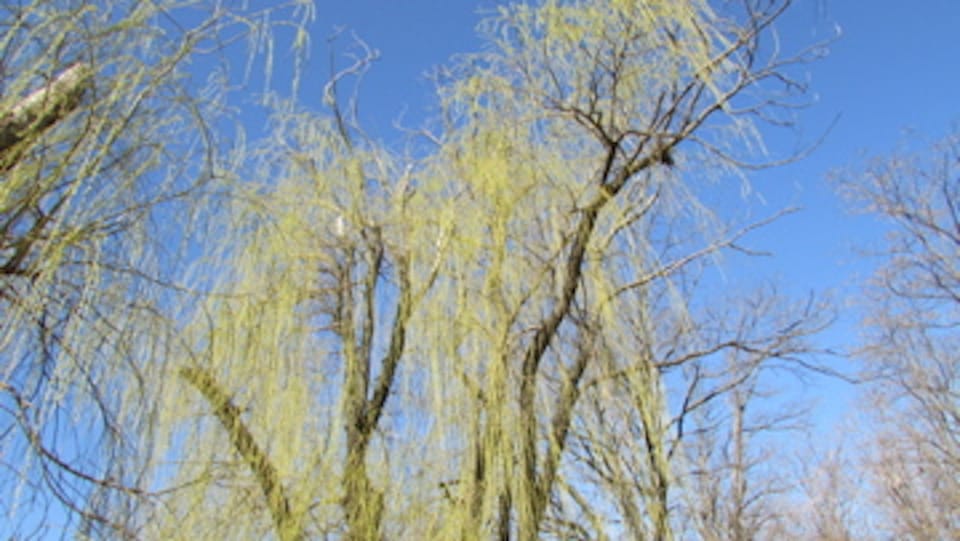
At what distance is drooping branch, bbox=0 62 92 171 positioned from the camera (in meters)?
1.17

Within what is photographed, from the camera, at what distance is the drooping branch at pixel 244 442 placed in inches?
86.5

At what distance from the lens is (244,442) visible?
89.8 inches

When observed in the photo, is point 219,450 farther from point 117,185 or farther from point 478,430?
point 117,185

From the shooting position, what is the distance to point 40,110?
3.99 feet

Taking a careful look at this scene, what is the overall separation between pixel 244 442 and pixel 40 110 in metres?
1.34

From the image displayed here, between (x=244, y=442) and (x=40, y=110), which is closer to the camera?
(x=40, y=110)

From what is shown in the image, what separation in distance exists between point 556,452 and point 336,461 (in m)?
0.70

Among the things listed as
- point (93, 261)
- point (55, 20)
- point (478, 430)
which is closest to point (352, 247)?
point (478, 430)

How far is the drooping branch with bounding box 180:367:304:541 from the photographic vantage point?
2197mm

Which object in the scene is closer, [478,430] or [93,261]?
[93,261]

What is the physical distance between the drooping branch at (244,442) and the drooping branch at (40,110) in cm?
107

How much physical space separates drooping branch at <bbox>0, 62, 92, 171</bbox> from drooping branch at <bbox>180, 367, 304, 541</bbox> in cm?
107

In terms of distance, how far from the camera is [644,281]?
7.71 feet

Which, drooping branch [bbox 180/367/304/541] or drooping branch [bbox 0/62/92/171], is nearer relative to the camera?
drooping branch [bbox 0/62/92/171]
